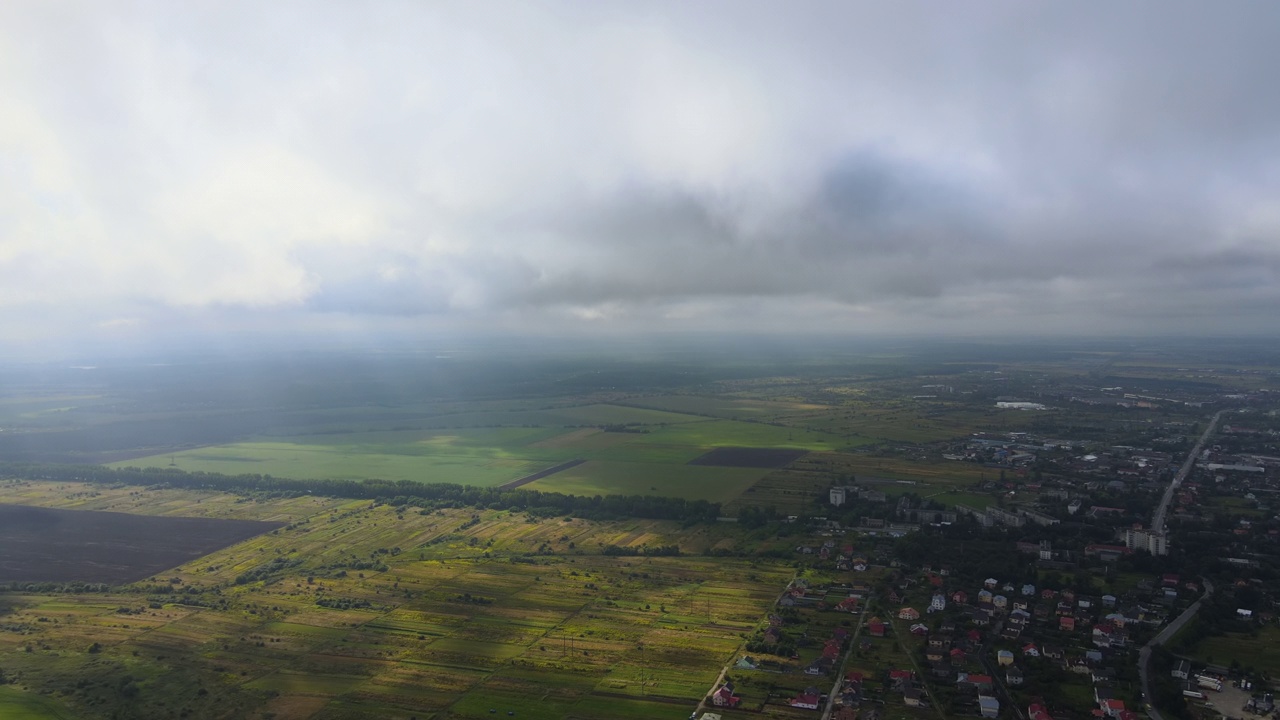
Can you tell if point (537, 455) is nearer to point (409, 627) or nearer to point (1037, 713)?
point (409, 627)

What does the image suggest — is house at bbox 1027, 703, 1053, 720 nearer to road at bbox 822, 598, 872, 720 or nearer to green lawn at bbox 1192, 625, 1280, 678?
road at bbox 822, 598, 872, 720

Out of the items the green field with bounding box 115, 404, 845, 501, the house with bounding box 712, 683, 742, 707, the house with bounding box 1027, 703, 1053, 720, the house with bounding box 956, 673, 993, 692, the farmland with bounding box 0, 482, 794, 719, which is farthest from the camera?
the green field with bounding box 115, 404, 845, 501

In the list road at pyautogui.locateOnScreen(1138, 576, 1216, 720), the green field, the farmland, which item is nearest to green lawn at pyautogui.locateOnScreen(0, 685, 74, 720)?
the farmland

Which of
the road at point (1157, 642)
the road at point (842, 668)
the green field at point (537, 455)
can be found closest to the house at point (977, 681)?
the road at point (842, 668)

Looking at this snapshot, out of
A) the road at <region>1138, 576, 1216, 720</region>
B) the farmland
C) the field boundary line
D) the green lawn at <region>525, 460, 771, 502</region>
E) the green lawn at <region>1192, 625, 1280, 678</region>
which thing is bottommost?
the green lawn at <region>1192, 625, 1280, 678</region>

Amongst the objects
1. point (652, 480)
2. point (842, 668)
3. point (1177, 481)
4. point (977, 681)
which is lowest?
point (977, 681)

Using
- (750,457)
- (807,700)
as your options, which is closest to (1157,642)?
(807,700)

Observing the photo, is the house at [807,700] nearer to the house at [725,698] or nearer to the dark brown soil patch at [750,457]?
the house at [725,698]

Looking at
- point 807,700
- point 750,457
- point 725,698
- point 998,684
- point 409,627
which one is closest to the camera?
→ point 807,700
